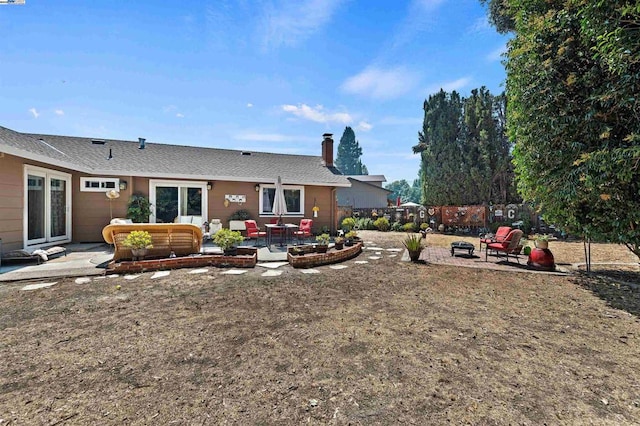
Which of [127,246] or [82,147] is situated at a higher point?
[82,147]

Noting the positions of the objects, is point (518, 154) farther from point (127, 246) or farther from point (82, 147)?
point (82, 147)

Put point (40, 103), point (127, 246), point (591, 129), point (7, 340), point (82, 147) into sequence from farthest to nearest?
point (82, 147) → point (40, 103) → point (127, 246) → point (591, 129) → point (7, 340)

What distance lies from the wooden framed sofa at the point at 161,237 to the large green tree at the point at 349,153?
79.9 metres

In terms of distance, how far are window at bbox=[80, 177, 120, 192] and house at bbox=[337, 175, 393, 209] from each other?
18.4 meters

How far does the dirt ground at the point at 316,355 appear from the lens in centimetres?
203

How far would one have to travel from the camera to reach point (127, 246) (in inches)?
248

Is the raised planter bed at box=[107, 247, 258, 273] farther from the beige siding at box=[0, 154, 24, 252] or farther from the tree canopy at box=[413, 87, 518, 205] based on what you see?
the tree canopy at box=[413, 87, 518, 205]

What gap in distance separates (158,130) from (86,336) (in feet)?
51.6

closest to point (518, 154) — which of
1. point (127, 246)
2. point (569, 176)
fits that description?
point (569, 176)

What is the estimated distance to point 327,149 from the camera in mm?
15695

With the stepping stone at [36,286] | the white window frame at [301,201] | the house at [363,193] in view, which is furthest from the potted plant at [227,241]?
the house at [363,193]

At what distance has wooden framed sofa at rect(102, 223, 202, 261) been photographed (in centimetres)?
632

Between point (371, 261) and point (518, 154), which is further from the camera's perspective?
point (371, 261)

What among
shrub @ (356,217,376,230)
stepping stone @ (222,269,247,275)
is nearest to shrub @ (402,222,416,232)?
shrub @ (356,217,376,230)
